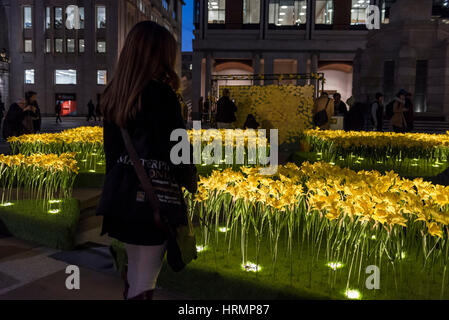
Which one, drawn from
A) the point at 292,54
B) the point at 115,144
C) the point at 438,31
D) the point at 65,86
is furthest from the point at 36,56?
the point at 115,144

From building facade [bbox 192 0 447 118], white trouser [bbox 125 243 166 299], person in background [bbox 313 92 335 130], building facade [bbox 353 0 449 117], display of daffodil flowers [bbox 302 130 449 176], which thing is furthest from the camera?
building facade [bbox 192 0 447 118]

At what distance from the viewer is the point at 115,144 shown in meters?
2.49

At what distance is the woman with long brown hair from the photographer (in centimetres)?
233

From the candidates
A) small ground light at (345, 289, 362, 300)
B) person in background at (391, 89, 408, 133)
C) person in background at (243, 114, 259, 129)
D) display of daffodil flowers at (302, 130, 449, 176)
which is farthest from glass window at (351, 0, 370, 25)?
small ground light at (345, 289, 362, 300)

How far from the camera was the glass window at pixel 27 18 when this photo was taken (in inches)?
2045

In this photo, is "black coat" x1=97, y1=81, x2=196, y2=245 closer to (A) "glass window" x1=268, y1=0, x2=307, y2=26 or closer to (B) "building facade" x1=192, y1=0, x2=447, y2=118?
(B) "building facade" x1=192, y1=0, x2=447, y2=118

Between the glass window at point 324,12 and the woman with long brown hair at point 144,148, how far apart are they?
41.5m

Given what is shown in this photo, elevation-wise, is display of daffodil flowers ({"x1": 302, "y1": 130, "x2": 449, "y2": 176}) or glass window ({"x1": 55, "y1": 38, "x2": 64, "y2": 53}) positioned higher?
glass window ({"x1": 55, "y1": 38, "x2": 64, "y2": 53})

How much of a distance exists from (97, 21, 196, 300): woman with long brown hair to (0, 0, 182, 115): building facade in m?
51.3

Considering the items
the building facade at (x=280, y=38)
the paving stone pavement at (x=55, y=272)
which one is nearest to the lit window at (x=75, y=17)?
the building facade at (x=280, y=38)

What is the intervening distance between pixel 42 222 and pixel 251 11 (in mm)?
39285

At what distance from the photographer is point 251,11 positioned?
1609 inches

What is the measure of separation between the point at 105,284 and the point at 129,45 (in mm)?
2519
